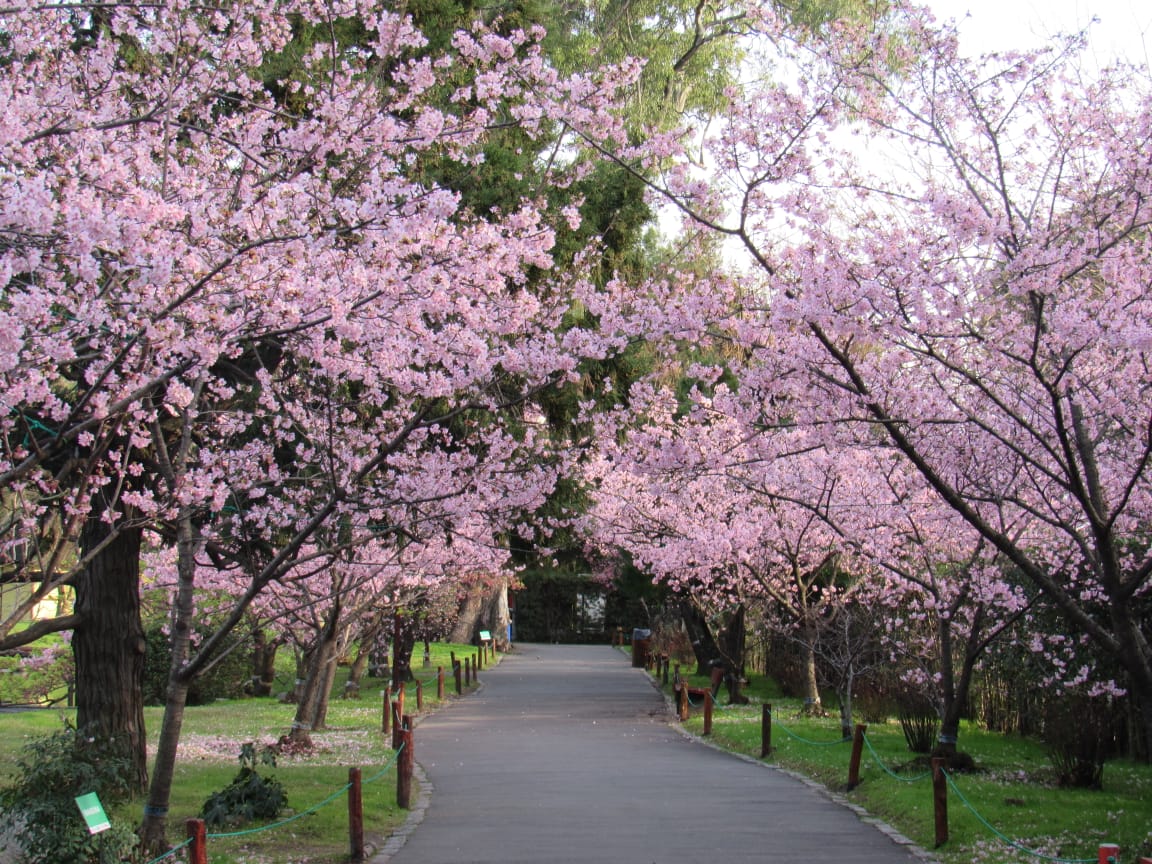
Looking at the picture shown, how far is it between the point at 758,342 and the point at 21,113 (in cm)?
565

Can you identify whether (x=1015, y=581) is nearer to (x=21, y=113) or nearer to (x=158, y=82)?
(x=158, y=82)

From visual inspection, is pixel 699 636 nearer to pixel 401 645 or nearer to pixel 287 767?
pixel 401 645

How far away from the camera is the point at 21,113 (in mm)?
5789

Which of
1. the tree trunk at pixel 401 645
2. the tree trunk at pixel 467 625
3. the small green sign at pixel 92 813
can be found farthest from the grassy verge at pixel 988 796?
the tree trunk at pixel 467 625

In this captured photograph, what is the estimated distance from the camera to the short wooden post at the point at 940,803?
9.70 meters

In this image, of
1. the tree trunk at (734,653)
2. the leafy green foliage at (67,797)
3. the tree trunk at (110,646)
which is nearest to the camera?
the leafy green foliage at (67,797)

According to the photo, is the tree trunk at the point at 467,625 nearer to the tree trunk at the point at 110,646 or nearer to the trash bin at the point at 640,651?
the trash bin at the point at 640,651

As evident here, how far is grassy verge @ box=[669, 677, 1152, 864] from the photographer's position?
9.22 meters

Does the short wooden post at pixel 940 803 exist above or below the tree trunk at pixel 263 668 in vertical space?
above

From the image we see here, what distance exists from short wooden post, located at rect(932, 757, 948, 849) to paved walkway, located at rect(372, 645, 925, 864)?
296 millimetres

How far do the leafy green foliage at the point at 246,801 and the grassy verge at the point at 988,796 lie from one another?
5.93 meters

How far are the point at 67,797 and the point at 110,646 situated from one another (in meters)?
2.78

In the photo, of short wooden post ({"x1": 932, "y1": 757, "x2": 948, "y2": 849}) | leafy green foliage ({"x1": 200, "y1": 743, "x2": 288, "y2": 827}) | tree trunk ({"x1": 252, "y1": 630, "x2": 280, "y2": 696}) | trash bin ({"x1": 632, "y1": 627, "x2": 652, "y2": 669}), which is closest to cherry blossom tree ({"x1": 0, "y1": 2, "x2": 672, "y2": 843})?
leafy green foliage ({"x1": 200, "y1": 743, "x2": 288, "y2": 827})

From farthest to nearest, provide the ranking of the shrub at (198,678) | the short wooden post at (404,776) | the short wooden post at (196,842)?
1. the shrub at (198,678)
2. the short wooden post at (404,776)
3. the short wooden post at (196,842)
